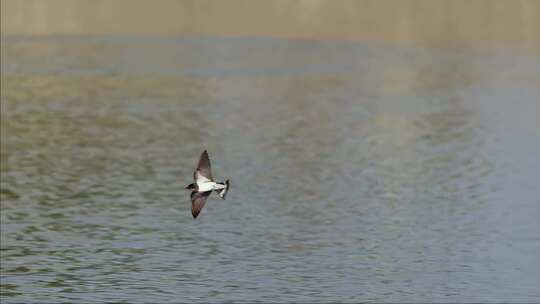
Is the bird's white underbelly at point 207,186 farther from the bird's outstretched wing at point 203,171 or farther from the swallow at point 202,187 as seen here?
the bird's outstretched wing at point 203,171

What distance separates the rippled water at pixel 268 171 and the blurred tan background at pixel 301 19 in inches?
53.7

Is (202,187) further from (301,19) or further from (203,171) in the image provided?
(301,19)

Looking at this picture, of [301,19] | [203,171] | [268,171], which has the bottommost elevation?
[203,171]

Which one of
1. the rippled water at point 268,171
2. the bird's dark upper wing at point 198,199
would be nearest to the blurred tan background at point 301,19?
the rippled water at point 268,171

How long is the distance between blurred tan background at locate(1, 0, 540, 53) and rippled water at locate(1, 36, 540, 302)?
4.47 ft

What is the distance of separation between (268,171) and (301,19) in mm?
25881

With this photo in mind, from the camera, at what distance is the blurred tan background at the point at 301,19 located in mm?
65562

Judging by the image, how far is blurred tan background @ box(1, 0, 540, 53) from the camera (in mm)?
65562

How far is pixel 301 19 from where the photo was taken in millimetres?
67562

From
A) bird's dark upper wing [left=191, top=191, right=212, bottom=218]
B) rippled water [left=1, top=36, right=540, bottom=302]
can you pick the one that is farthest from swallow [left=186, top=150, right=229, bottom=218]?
rippled water [left=1, top=36, right=540, bottom=302]

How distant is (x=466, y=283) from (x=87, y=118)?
69.3ft

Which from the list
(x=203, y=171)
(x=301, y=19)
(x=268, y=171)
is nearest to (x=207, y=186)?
(x=203, y=171)

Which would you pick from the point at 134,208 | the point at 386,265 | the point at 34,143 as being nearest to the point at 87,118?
the point at 34,143

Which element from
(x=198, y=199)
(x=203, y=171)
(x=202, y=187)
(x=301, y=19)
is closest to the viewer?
(x=198, y=199)
